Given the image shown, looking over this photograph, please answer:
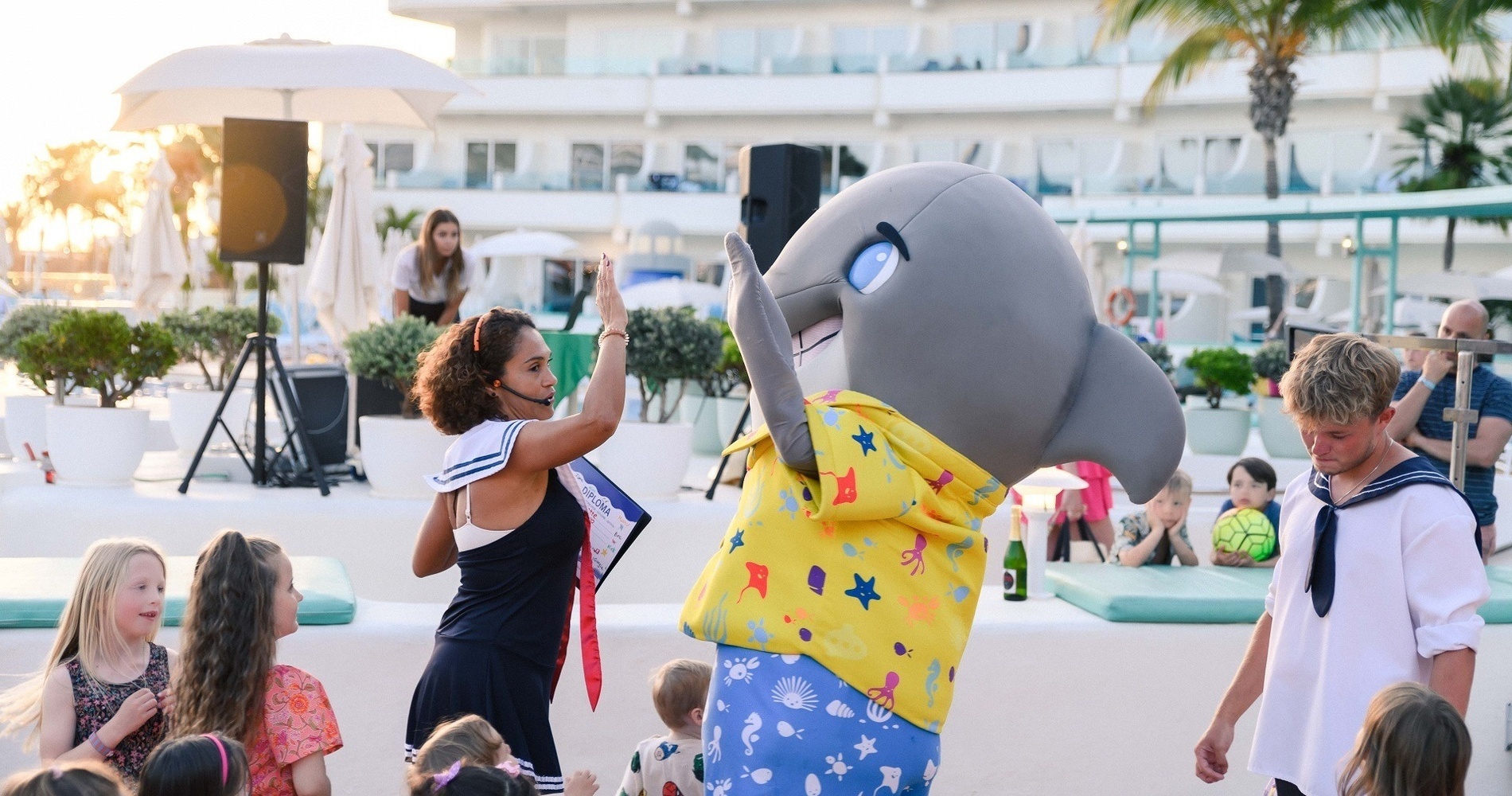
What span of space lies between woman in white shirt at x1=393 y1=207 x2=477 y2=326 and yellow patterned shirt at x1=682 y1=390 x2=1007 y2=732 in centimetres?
577

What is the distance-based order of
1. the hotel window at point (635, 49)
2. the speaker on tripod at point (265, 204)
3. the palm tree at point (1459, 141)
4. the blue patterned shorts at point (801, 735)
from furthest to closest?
the hotel window at point (635, 49) < the palm tree at point (1459, 141) < the speaker on tripod at point (265, 204) < the blue patterned shorts at point (801, 735)

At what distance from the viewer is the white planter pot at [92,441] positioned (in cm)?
686

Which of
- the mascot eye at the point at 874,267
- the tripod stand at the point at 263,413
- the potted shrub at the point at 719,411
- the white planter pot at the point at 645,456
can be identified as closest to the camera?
the mascot eye at the point at 874,267

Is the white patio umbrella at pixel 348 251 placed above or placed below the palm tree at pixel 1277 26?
below

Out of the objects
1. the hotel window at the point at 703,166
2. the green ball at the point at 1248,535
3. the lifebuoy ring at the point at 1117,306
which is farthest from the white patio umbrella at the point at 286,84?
the hotel window at the point at 703,166

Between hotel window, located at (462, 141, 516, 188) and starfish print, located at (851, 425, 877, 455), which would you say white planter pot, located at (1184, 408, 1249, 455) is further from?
hotel window, located at (462, 141, 516, 188)

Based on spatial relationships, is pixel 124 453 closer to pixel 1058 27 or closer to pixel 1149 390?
pixel 1149 390

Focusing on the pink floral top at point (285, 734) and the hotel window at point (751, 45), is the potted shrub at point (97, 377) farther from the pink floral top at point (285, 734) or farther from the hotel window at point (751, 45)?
the hotel window at point (751, 45)

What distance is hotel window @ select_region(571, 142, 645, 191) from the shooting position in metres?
34.3

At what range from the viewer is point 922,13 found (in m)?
33.0

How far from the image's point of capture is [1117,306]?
19.1 metres

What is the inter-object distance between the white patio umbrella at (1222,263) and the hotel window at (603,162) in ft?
51.8

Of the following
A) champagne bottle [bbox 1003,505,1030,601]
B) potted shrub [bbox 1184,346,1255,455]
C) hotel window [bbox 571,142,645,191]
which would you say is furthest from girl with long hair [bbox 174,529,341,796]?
hotel window [bbox 571,142,645,191]

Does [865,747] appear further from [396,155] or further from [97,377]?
[396,155]
